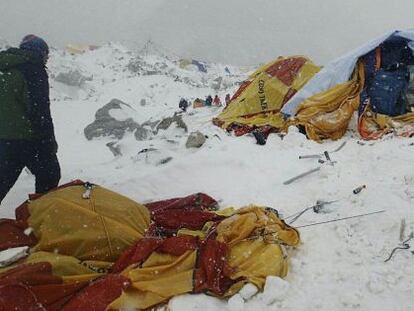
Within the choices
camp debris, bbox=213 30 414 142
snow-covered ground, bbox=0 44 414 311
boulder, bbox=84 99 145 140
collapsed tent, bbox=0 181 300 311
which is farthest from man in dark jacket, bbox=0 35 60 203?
boulder, bbox=84 99 145 140

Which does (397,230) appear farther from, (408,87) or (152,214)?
(408,87)

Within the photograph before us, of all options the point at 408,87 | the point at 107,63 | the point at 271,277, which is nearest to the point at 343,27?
the point at 107,63

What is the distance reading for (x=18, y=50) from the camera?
4.14 metres

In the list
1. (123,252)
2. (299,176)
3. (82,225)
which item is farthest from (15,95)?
(299,176)

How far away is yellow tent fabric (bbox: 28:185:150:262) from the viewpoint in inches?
135

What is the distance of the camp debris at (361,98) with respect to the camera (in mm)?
7016

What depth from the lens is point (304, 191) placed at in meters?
4.79

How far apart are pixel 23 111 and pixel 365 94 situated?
5.34 meters

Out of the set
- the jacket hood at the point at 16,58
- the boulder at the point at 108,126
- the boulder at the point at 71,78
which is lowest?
the boulder at the point at 71,78

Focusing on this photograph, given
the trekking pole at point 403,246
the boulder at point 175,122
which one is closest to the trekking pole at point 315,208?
the trekking pole at point 403,246

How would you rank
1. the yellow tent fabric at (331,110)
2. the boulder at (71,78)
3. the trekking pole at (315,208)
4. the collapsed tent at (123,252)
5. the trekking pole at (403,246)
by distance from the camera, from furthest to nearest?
the boulder at (71,78) → the yellow tent fabric at (331,110) → the trekking pole at (315,208) → the trekking pole at (403,246) → the collapsed tent at (123,252)

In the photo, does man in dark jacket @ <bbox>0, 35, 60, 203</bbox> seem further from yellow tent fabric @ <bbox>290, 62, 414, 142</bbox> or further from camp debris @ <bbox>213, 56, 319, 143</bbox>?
camp debris @ <bbox>213, 56, 319, 143</bbox>

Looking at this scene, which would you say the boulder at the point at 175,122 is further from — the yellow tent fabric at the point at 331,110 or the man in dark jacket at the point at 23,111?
the man in dark jacket at the point at 23,111

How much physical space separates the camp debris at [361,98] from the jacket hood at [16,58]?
423 cm
